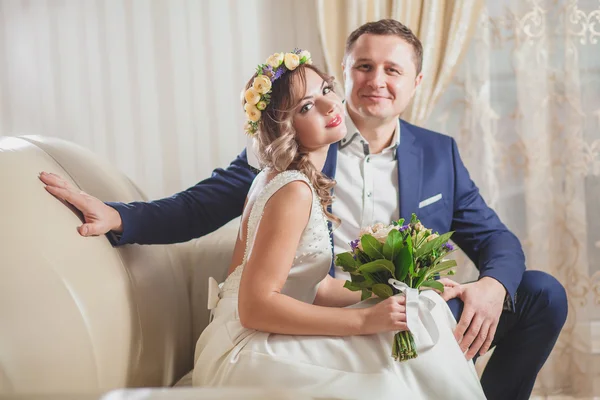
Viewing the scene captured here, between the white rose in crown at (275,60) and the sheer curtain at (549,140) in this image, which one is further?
the sheer curtain at (549,140)

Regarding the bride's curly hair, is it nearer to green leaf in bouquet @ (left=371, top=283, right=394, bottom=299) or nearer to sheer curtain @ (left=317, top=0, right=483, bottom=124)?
green leaf in bouquet @ (left=371, top=283, right=394, bottom=299)

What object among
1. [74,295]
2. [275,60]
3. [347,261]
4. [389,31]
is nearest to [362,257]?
[347,261]

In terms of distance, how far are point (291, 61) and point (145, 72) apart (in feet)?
5.96

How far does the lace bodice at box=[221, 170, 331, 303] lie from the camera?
6.57 feet

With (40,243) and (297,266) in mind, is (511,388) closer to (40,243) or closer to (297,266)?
(297,266)

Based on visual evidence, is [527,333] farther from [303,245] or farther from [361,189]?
[303,245]

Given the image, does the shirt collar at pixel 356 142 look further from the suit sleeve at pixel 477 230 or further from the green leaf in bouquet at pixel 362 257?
the green leaf in bouquet at pixel 362 257

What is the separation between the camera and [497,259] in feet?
8.23

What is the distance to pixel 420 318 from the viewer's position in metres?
→ 1.86

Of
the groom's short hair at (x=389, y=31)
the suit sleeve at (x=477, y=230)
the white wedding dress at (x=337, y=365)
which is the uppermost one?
the groom's short hair at (x=389, y=31)

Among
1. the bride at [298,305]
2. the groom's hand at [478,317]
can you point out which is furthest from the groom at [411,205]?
the bride at [298,305]

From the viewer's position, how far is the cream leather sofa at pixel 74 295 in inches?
61.2

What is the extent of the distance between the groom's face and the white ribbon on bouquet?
0.97 meters

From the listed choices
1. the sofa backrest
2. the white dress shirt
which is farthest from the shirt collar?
the sofa backrest
